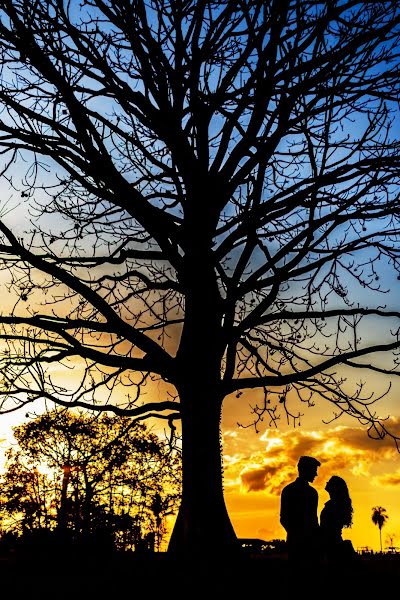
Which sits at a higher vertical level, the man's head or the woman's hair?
the man's head

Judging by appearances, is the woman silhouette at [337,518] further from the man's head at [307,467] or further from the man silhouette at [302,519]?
the man's head at [307,467]

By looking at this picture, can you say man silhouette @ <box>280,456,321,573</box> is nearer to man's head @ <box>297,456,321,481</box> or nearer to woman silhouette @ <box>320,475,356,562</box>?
man's head @ <box>297,456,321,481</box>

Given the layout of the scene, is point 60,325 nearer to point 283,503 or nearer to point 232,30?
Result: point 283,503

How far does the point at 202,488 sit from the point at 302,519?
1799 mm

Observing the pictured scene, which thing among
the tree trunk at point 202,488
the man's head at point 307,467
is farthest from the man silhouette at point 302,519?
the tree trunk at point 202,488

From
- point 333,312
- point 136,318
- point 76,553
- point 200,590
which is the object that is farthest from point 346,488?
point 136,318

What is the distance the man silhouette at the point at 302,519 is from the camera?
732 cm

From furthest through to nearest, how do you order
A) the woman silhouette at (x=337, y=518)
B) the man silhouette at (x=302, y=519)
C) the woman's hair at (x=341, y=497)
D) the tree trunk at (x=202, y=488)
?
the tree trunk at (x=202, y=488)
the woman's hair at (x=341, y=497)
the woman silhouette at (x=337, y=518)
the man silhouette at (x=302, y=519)

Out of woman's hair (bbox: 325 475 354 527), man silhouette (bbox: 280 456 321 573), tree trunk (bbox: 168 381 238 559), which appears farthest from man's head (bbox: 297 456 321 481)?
tree trunk (bbox: 168 381 238 559)

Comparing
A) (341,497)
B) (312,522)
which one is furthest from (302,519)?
(341,497)

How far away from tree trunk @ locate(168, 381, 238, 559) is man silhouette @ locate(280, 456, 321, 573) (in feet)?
4.76

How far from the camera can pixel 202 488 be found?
8.77 metres

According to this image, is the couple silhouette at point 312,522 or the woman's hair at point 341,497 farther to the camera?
the woman's hair at point 341,497

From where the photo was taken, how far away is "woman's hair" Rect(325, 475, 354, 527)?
309 inches
